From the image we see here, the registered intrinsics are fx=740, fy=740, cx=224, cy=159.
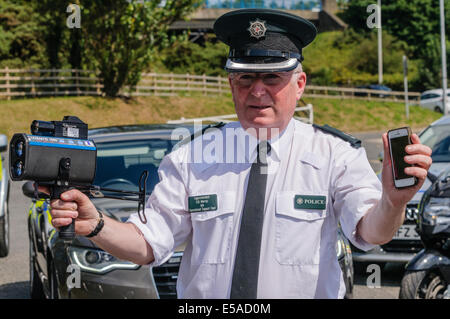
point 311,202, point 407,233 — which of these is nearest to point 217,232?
point 311,202

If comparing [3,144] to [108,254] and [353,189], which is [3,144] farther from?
[353,189]

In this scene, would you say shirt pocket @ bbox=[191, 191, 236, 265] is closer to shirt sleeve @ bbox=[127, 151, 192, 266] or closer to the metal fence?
shirt sleeve @ bbox=[127, 151, 192, 266]

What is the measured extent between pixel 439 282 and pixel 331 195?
311cm

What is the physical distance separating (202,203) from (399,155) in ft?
2.49

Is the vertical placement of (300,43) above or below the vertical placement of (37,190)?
above

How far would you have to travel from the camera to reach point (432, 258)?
212 inches

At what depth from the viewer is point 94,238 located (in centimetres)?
264

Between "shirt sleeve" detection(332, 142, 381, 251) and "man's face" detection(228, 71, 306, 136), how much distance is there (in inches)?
10.2

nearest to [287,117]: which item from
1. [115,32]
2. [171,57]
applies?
[115,32]

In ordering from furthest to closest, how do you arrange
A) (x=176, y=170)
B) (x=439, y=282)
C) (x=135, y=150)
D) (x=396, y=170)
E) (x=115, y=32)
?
(x=115, y=32) < (x=135, y=150) < (x=439, y=282) < (x=176, y=170) < (x=396, y=170)

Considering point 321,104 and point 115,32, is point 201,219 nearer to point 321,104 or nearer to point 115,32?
point 115,32

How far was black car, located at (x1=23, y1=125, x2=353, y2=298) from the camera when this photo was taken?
500 cm

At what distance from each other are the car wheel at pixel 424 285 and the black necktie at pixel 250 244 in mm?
3152

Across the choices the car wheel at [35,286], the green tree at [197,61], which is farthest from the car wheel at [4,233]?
the green tree at [197,61]
